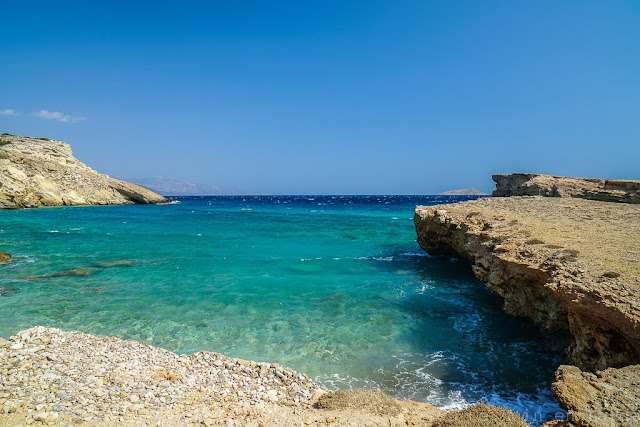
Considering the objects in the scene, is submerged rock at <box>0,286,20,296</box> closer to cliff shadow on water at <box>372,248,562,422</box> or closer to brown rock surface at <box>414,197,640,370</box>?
cliff shadow on water at <box>372,248,562,422</box>

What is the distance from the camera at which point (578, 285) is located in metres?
6.71

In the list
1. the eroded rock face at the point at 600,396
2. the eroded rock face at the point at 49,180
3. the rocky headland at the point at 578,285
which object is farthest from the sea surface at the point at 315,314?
the eroded rock face at the point at 49,180

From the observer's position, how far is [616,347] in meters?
5.98

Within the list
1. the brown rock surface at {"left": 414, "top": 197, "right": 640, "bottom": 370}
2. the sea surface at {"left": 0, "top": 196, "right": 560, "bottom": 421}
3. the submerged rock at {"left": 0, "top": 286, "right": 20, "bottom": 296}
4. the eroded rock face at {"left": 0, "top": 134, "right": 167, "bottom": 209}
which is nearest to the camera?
the brown rock surface at {"left": 414, "top": 197, "right": 640, "bottom": 370}

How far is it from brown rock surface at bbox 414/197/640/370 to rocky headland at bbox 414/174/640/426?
0.06 ft

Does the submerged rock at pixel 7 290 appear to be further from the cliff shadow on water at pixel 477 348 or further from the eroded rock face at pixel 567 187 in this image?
the eroded rock face at pixel 567 187

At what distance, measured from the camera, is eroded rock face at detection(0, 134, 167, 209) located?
5031 cm

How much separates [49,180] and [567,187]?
69254 millimetres

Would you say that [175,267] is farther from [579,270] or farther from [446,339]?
[579,270]

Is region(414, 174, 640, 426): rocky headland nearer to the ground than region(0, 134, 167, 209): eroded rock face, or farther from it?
nearer to the ground

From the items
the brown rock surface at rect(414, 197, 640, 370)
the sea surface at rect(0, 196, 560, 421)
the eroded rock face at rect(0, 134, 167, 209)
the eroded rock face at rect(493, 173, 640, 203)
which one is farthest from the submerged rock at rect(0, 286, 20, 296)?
the eroded rock face at rect(0, 134, 167, 209)

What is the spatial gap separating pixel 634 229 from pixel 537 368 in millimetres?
6653

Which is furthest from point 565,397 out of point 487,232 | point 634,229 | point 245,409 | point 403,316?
point 634,229

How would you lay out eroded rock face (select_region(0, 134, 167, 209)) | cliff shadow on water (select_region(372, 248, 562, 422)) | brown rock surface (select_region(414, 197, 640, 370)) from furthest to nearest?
eroded rock face (select_region(0, 134, 167, 209))
cliff shadow on water (select_region(372, 248, 562, 422))
brown rock surface (select_region(414, 197, 640, 370))
